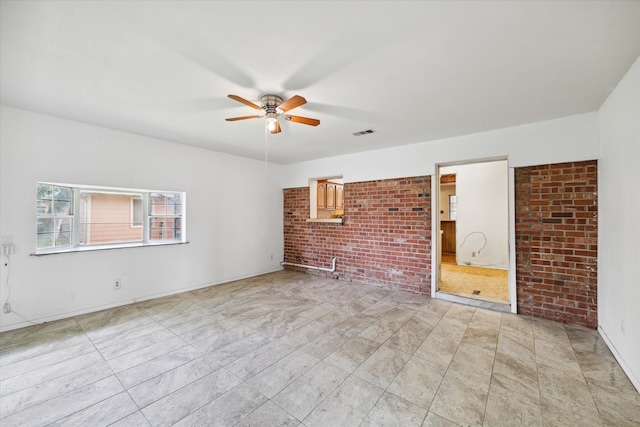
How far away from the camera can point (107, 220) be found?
12.2ft

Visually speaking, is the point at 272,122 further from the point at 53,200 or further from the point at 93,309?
the point at 93,309

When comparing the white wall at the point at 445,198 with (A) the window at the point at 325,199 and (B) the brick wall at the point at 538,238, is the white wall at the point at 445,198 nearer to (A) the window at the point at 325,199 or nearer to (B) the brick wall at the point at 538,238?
(A) the window at the point at 325,199

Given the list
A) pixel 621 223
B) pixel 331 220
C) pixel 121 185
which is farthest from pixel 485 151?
pixel 121 185

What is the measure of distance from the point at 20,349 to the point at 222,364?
6.57 feet

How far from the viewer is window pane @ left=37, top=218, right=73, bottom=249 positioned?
10.1 feet

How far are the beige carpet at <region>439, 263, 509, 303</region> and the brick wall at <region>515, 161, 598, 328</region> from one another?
0.51 metres

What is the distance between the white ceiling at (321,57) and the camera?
1.46 m

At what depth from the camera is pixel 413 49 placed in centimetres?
178

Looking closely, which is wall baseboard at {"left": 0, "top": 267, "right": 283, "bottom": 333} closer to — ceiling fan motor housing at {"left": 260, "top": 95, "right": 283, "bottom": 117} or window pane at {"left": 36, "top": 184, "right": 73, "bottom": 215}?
window pane at {"left": 36, "top": 184, "right": 73, "bottom": 215}

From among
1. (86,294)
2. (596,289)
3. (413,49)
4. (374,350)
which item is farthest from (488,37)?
(86,294)

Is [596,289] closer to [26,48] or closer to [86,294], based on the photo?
[26,48]

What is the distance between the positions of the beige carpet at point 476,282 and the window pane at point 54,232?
5345mm

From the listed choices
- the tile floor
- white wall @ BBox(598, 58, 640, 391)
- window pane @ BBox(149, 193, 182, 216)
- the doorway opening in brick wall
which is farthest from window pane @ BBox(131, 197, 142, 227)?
white wall @ BBox(598, 58, 640, 391)

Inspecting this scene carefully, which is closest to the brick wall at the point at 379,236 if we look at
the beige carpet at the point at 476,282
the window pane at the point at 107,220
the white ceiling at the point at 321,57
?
the beige carpet at the point at 476,282
